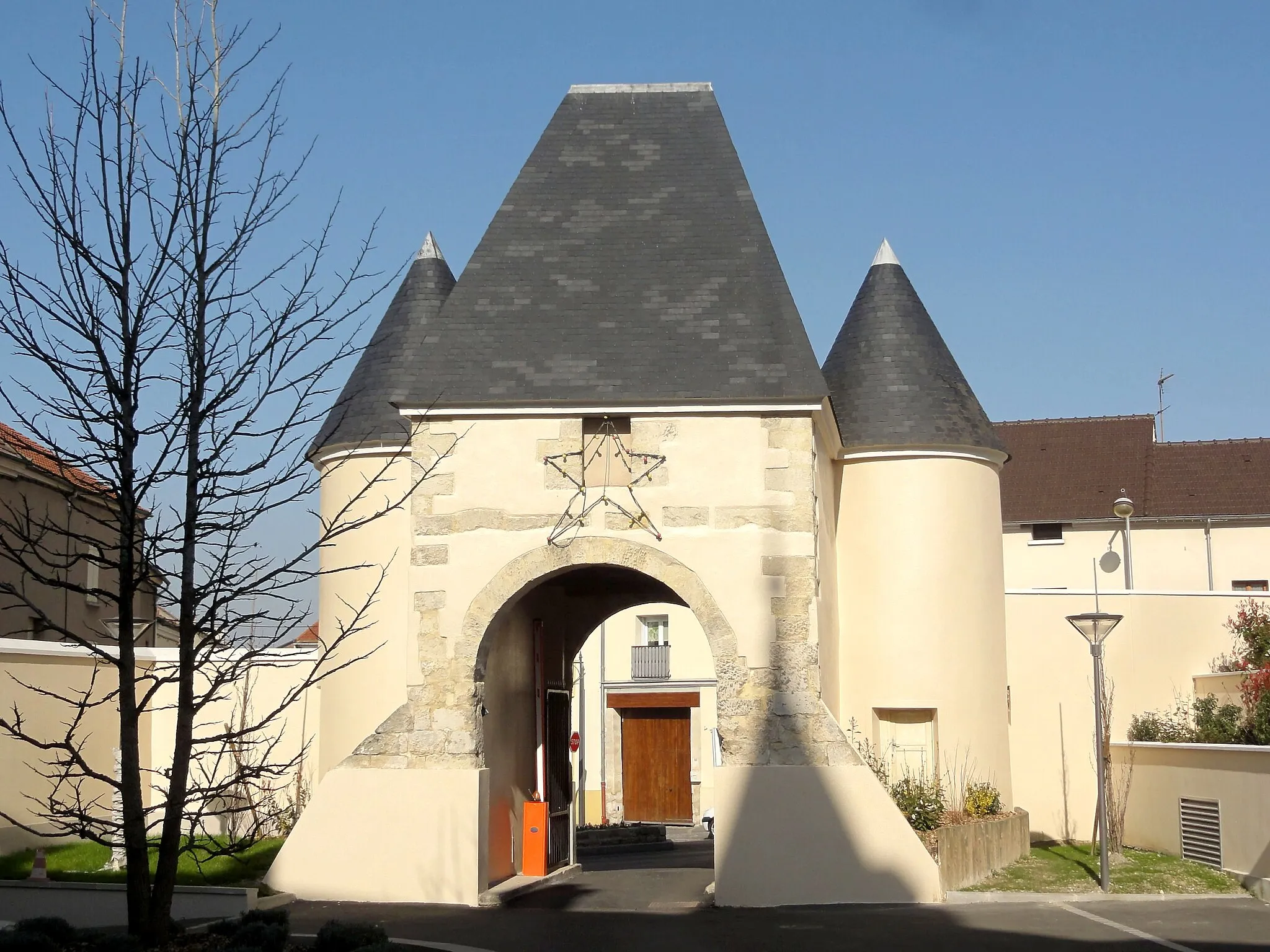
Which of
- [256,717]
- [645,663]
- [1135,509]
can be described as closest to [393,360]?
[256,717]

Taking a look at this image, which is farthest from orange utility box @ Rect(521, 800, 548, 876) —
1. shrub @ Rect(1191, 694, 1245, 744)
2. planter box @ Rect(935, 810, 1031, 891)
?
shrub @ Rect(1191, 694, 1245, 744)

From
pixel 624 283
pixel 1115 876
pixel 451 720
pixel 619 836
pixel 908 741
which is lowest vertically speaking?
pixel 619 836

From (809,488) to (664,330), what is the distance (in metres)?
2.29

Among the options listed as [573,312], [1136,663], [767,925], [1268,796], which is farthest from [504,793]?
[1136,663]

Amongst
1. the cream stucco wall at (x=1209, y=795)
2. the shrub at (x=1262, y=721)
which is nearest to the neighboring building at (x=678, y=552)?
the cream stucco wall at (x=1209, y=795)

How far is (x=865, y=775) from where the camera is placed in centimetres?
1295

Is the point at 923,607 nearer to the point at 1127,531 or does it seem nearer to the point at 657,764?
the point at 1127,531

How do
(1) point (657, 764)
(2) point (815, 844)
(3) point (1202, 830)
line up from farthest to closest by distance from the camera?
(1) point (657, 764) < (3) point (1202, 830) < (2) point (815, 844)

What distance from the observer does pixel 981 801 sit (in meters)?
15.6

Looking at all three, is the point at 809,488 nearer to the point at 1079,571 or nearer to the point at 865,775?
the point at 865,775

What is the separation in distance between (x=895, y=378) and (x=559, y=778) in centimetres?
643

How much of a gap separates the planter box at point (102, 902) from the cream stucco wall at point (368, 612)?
15.9 feet

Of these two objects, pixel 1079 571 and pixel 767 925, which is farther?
pixel 1079 571

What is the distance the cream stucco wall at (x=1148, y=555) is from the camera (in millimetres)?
31797
